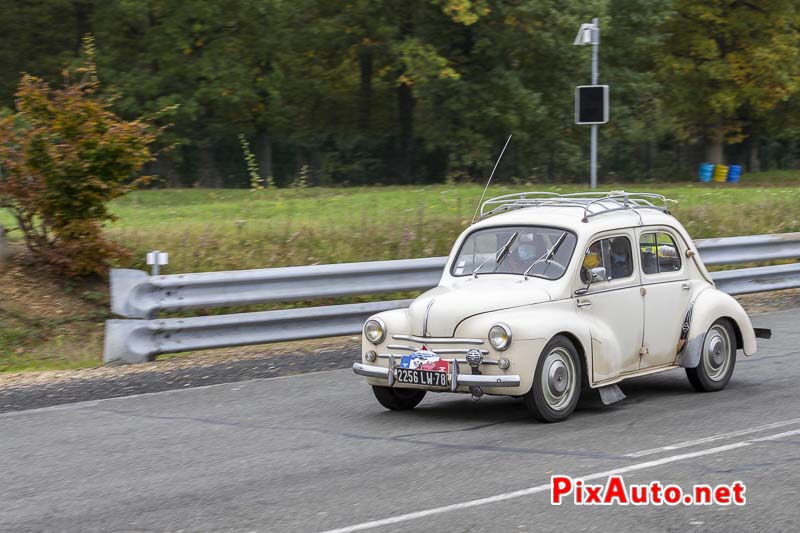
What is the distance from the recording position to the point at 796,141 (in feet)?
177

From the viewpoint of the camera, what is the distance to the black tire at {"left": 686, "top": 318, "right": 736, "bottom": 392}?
998cm

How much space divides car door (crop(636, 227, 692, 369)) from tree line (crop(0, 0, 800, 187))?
69.4ft

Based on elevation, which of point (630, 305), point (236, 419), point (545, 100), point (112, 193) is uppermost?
point (545, 100)

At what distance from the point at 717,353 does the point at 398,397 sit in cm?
290

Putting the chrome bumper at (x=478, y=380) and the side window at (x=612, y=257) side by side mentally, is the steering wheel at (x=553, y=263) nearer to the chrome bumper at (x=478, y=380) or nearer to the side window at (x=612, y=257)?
the side window at (x=612, y=257)

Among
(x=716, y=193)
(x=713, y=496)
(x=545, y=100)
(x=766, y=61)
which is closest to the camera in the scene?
(x=713, y=496)

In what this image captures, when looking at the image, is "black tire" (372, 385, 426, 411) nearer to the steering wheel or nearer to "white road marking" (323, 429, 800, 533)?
the steering wheel

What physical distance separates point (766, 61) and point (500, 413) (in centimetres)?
3657

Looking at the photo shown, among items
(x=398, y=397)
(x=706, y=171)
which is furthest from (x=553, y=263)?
(x=706, y=171)

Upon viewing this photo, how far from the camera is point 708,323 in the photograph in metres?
9.98

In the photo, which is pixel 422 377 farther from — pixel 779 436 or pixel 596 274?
pixel 779 436

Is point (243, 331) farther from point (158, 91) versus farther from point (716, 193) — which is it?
point (158, 91)

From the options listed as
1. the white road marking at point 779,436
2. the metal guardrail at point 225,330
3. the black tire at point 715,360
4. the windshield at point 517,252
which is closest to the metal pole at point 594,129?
the metal guardrail at point 225,330

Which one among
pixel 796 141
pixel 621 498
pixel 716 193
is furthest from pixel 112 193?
pixel 796 141
